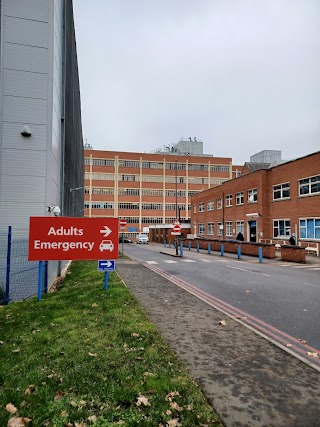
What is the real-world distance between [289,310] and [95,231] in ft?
19.8

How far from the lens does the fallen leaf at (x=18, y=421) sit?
308cm

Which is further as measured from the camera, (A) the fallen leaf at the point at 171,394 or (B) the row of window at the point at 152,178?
(B) the row of window at the point at 152,178

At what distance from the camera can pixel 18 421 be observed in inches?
123

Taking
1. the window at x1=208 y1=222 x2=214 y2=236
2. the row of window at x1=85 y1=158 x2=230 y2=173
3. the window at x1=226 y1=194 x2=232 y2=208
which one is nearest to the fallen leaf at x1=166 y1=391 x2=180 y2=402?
the window at x1=226 y1=194 x2=232 y2=208

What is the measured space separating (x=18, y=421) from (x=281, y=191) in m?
31.5

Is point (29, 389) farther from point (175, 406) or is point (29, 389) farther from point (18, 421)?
point (175, 406)

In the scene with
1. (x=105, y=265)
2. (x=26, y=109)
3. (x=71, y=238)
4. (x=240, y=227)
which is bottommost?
(x=105, y=265)

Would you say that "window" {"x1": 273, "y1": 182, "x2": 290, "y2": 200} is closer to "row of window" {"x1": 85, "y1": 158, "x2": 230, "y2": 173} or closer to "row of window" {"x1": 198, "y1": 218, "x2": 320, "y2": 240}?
"row of window" {"x1": 198, "y1": 218, "x2": 320, "y2": 240}

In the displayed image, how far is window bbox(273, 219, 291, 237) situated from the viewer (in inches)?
1167

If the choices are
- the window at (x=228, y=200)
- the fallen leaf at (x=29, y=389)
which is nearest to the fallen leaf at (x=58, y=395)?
the fallen leaf at (x=29, y=389)

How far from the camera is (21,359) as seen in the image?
15.3 ft

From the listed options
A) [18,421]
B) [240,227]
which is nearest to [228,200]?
[240,227]

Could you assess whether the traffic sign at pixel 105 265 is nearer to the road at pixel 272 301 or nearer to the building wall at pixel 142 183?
the road at pixel 272 301

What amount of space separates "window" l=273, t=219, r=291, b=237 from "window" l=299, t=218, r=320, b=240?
2051mm
